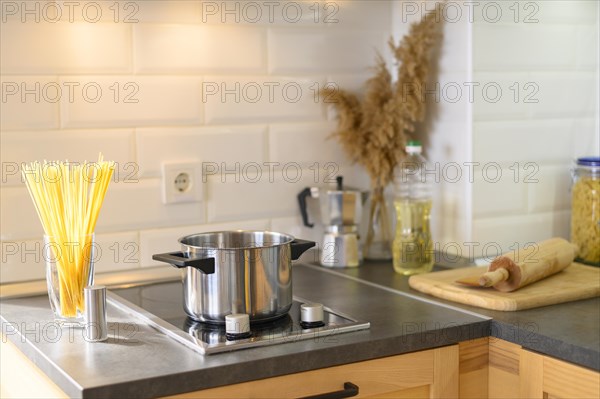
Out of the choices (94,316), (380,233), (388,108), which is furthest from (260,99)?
(94,316)

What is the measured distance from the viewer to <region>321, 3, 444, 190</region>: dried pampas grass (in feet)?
6.55

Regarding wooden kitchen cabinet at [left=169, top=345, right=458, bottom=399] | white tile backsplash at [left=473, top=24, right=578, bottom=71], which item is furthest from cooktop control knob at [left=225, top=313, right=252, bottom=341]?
white tile backsplash at [left=473, top=24, right=578, bottom=71]

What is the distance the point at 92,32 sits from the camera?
177 centimetres

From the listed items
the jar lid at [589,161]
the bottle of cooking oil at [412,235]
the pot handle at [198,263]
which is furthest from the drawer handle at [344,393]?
the jar lid at [589,161]

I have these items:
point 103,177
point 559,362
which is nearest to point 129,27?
point 103,177

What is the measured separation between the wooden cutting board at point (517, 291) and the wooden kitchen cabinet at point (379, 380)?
0.15 metres

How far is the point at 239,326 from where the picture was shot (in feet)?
4.50

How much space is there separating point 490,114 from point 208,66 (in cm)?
65

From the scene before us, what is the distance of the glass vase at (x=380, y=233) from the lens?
2.06 meters

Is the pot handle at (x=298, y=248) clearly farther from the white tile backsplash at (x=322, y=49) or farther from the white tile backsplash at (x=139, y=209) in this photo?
the white tile backsplash at (x=322, y=49)

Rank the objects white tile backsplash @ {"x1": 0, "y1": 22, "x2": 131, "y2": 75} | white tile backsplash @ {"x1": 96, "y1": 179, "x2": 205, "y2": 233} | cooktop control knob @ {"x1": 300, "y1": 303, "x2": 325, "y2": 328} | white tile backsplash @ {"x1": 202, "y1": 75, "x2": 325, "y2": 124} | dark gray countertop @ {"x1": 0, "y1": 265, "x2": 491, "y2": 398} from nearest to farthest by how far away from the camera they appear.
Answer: dark gray countertop @ {"x1": 0, "y1": 265, "x2": 491, "y2": 398}
cooktop control knob @ {"x1": 300, "y1": 303, "x2": 325, "y2": 328}
white tile backsplash @ {"x1": 0, "y1": 22, "x2": 131, "y2": 75}
white tile backsplash @ {"x1": 96, "y1": 179, "x2": 205, "y2": 233}
white tile backsplash @ {"x1": 202, "y1": 75, "x2": 325, "y2": 124}

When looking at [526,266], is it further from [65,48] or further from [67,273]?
[65,48]

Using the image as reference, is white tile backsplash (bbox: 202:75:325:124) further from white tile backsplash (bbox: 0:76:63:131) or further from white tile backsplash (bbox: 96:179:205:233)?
white tile backsplash (bbox: 0:76:63:131)

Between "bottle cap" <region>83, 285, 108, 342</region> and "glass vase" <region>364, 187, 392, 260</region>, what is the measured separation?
82 centimetres
